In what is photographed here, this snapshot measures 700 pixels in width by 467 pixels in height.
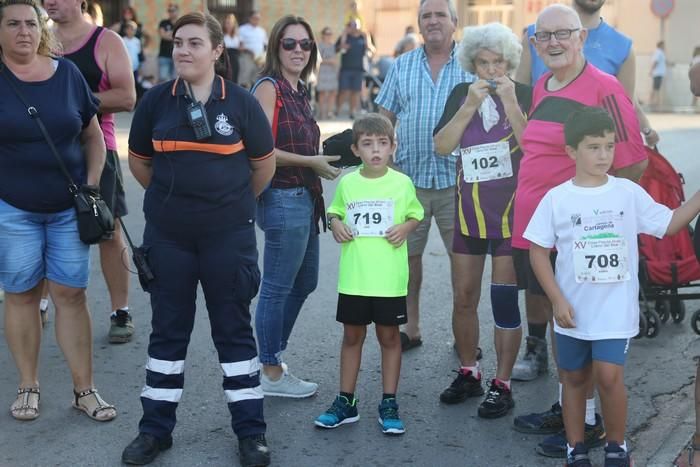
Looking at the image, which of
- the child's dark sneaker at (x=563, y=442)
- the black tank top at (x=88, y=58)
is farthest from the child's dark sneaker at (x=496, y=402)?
the black tank top at (x=88, y=58)

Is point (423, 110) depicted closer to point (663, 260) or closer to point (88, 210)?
point (663, 260)

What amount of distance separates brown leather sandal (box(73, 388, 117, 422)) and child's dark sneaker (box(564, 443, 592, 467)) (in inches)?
84.3

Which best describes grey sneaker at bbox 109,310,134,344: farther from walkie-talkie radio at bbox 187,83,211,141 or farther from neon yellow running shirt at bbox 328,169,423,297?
walkie-talkie radio at bbox 187,83,211,141

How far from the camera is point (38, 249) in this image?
15.2 feet

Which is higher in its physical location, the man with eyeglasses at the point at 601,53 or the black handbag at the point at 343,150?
the man with eyeglasses at the point at 601,53

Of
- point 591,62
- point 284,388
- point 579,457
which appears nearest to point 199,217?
point 284,388

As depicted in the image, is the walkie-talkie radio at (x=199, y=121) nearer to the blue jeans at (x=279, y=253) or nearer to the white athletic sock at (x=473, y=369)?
the blue jeans at (x=279, y=253)

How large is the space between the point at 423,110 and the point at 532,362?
152 cm

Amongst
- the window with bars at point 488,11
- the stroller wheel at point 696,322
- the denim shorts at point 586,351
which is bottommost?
the stroller wheel at point 696,322

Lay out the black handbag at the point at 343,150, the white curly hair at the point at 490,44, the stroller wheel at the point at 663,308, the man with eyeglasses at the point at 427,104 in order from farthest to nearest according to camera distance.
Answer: the stroller wheel at the point at 663,308, the man with eyeglasses at the point at 427,104, the black handbag at the point at 343,150, the white curly hair at the point at 490,44

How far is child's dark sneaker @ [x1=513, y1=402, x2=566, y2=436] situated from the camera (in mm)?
4602

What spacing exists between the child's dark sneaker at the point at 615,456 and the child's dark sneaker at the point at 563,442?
330 millimetres

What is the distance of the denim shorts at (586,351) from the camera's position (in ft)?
12.9

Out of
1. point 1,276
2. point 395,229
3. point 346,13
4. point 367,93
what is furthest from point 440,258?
point 346,13
